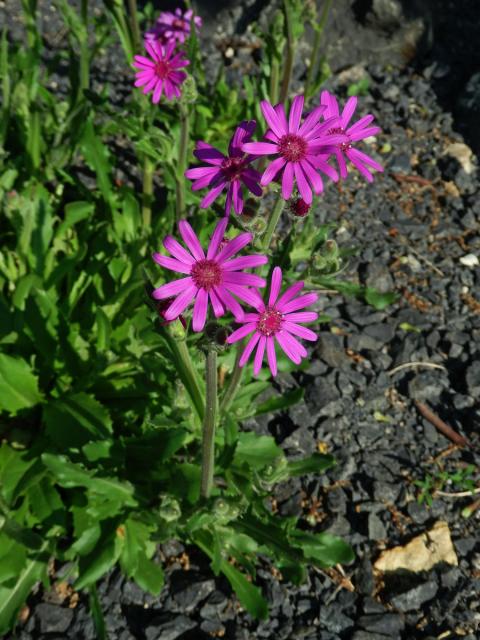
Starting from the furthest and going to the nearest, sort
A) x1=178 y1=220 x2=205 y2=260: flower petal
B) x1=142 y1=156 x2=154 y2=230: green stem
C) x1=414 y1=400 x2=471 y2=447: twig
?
x1=142 y1=156 x2=154 y2=230: green stem
x1=414 y1=400 x2=471 y2=447: twig
x1=178 y1=220 x2=205 y2=260: flower petal

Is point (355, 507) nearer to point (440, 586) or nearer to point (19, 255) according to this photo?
point (440, 586)

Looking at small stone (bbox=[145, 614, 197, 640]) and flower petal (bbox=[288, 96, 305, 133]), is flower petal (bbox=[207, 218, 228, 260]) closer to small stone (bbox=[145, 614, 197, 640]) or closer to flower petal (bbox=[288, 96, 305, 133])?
flower petal (bbox=[288, 96, 305, 133])

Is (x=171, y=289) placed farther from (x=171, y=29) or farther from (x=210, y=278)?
(x=171, y=29)

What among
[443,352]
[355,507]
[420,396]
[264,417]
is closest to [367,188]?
[443,352]

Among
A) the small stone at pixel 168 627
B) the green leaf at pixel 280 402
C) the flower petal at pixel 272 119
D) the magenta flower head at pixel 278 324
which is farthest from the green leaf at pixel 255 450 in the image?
the flower petal at pixel 272 119

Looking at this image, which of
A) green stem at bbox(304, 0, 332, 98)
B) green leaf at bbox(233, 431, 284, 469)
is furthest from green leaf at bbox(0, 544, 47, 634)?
green stem at bbox(304, 0, 332, 98)

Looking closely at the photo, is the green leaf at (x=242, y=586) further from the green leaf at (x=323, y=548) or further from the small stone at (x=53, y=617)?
the small stone at (x=53, y=617)

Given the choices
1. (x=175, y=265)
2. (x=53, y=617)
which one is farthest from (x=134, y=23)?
(x=53, y=617)
